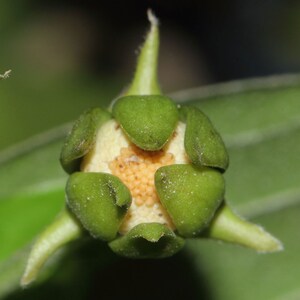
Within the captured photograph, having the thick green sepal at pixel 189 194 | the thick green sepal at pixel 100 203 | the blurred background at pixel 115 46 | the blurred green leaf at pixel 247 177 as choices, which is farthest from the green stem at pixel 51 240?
the blurred background at pixel 115 46

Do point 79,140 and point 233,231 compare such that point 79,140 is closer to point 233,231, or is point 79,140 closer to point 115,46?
point 233,231

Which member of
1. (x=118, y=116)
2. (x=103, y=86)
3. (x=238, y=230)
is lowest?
(x=103, y=86)

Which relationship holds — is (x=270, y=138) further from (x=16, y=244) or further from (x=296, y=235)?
(x=16, y=244)

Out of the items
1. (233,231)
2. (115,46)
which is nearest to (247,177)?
(233,231)

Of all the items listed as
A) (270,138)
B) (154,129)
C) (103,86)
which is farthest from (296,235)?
(103,86)

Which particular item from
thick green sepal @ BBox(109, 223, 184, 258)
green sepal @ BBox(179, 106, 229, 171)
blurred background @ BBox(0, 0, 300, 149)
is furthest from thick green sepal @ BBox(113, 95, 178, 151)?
blurred background @ BBox(0, 0, 300, 149)

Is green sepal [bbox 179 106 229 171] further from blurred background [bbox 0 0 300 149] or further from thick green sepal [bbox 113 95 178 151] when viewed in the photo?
blurred background [bbox 0 0 300 149]
